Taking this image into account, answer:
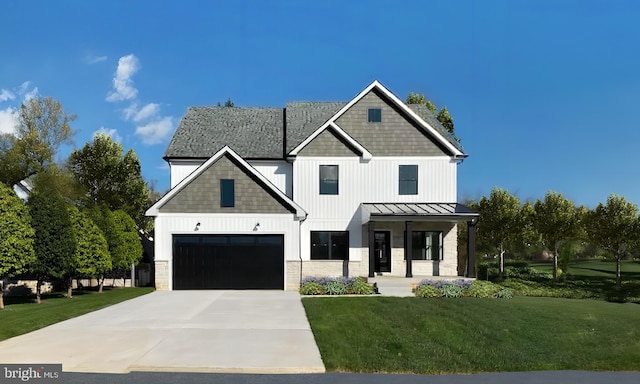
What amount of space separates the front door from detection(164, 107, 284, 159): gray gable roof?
6.91 metres

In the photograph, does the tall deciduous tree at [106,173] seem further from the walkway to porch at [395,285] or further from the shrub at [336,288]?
the walkway to porch at [395,285]

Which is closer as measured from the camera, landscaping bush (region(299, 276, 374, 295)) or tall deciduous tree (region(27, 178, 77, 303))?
tall deciduous tree (region(27, 178, 77, 303))

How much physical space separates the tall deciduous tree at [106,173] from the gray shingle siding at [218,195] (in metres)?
11.9

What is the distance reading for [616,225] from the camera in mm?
23828

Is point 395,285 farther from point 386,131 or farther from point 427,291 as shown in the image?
point 386,131

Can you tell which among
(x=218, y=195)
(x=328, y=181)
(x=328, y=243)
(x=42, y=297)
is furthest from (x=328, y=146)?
(x=42, y=297)

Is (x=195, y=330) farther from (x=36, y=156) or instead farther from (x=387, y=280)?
(x=36, y=156)

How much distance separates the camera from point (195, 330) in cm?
1055

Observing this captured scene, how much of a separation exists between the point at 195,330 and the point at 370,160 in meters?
13.6

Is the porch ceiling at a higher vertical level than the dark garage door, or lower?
higher

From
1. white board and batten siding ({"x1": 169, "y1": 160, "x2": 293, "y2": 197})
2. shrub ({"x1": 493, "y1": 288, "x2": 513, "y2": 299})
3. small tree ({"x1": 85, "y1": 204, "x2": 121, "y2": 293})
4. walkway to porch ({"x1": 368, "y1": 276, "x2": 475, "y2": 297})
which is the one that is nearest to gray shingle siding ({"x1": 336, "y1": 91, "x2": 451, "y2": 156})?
white board and batten siding ({"x1": 169, "y1": 160, "x2": 293, "y2": 197})

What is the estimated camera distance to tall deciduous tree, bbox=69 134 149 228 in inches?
1142

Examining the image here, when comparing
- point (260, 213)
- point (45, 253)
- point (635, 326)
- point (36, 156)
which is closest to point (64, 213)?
point (45, 253)

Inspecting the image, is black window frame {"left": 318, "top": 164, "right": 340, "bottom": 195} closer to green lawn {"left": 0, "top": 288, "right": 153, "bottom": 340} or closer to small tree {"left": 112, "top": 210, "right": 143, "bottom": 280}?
green lawn {"left": 0, "top": 288, "right": 153, "bottom": 340}
